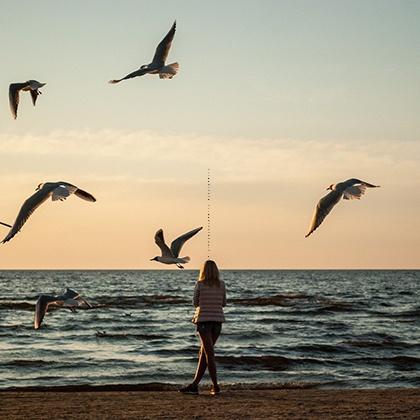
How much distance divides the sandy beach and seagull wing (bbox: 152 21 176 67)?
4974mm

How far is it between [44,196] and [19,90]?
3.28 metres

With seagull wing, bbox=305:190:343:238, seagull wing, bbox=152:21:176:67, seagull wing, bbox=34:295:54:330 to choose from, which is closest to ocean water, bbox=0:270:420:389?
seagull wing, bbox=34:295:54:330

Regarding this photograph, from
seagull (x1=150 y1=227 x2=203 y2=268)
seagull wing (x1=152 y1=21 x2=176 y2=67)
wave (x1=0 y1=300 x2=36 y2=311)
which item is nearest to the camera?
seagull (x1=150 y1=227 x2=203 y2=268)

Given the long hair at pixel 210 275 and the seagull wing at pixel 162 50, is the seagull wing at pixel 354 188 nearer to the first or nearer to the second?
the long hair at pixel 210 275

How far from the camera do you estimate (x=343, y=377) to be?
16.1 m

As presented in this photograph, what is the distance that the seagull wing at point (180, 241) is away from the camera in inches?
489

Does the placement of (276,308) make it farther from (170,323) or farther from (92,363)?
(92,363)

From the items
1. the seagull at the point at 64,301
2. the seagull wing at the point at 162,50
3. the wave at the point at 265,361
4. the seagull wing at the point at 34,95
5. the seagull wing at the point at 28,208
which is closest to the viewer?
the seagull wing at the point at 28,208

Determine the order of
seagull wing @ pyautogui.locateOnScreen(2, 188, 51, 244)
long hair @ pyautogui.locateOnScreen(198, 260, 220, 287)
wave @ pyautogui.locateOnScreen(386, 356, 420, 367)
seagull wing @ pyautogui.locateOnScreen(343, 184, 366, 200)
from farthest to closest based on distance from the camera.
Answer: wave @ pyautogui.locateOnScreen(386, 356, 420, 367), seagull wing @ pyautogui.locateOnScreen(343, 184, 366, 200), seagull wing @ pyautogui.locateOnScreen(2, 188, 51, 244), long hair @ pyautogui.locateOnScreen(198, 260, 220, 287)

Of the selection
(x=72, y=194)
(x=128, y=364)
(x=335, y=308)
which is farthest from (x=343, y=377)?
(x=335, y=308)

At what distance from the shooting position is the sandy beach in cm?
899

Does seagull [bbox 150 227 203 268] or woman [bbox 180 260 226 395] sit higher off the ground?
seagull [bbox 150 227 203 268]

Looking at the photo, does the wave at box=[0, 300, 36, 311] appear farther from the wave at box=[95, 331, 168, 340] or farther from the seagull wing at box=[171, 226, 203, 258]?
the seagull wing at box=[171, 226, 203, 258]

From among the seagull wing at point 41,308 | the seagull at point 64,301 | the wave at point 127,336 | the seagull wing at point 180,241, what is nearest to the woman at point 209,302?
the seagull wing at point 180,241
